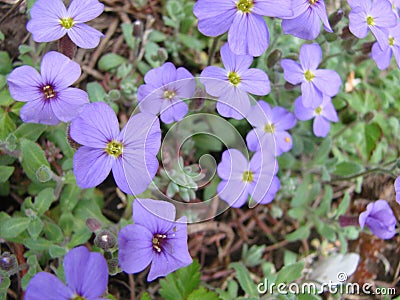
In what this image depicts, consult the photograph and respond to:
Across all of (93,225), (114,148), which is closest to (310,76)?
(114,148)

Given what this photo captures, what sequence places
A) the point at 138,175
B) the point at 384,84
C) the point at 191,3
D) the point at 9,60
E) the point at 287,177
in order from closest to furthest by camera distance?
the point at 138,175 → the point at 9,60 → the point at 287,177 → the point at 191,3 → the point at 384,84

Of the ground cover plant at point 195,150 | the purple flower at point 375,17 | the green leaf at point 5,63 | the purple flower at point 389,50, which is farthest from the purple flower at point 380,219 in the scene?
the green leaf at point 5,63

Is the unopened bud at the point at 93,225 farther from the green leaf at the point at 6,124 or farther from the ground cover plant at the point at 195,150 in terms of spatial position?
the green leaf at the point at 6,124

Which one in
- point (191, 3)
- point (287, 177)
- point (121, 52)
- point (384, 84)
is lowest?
point (287, 177)

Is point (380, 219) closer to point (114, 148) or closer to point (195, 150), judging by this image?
point (195, 150)

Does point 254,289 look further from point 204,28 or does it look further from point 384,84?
point 384,84

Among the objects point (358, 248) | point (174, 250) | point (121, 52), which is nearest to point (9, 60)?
point (121, 52)

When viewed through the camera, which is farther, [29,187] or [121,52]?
[121,52]
